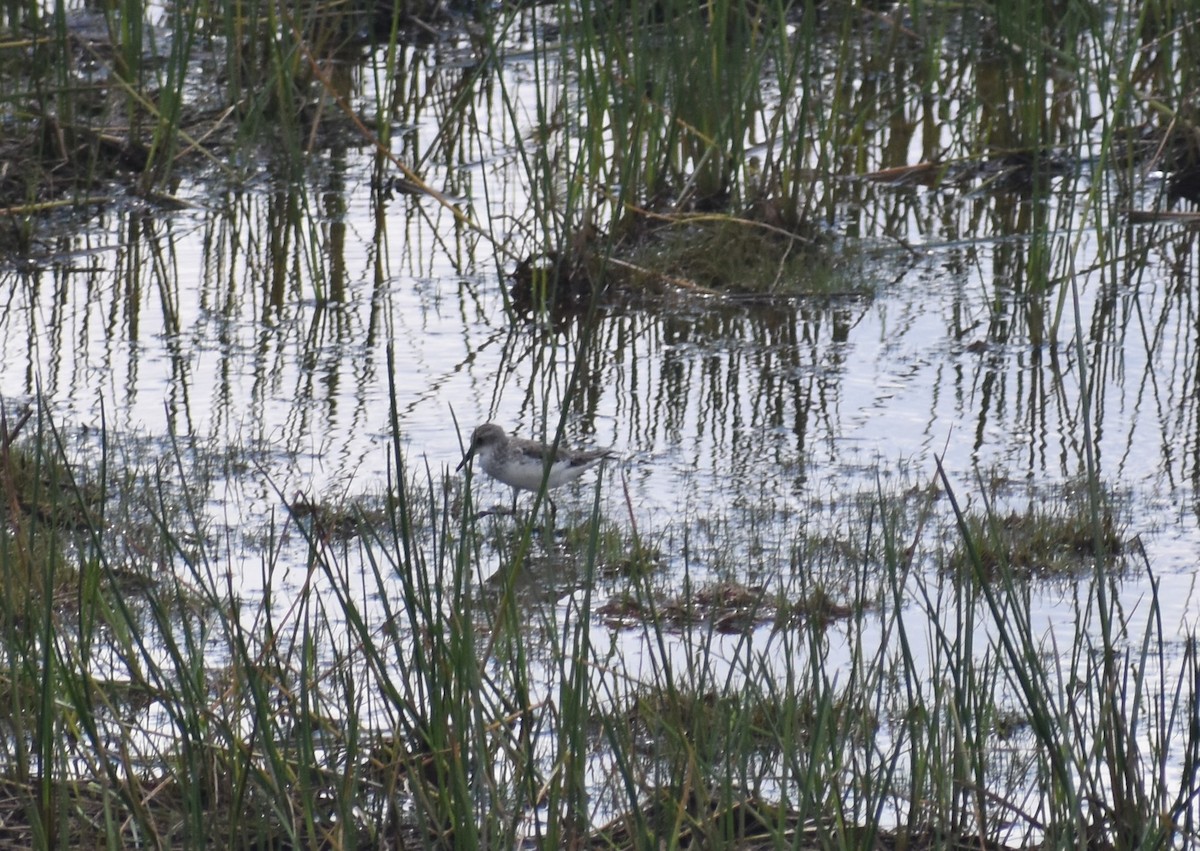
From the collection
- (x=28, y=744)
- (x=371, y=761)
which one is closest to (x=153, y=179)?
(x=28, y=744)

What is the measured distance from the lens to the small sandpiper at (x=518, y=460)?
547cm

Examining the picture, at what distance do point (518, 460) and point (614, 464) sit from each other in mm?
484

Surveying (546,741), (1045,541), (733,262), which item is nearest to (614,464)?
(1045,541)

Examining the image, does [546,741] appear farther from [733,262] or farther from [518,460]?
[733,262]

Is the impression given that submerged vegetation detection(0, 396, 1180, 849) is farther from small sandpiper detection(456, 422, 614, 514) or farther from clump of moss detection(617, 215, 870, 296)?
clump of moss detection(617, 215, 870, 296)

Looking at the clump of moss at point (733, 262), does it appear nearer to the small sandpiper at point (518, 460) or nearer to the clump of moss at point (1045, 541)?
the small sandpiper at point (518, 460)

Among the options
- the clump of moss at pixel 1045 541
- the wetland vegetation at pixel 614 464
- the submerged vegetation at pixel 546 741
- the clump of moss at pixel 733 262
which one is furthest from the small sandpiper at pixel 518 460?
the clump of moss at pixel 733 262

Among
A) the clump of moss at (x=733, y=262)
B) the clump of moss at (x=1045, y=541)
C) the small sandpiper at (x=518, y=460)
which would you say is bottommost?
the clump of moss at (x=1045, y=541)

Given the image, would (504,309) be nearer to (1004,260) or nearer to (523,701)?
(1004,260)

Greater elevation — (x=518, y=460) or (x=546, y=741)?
(x=518, y=460)

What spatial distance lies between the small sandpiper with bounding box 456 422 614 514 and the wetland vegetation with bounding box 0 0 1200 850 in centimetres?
15

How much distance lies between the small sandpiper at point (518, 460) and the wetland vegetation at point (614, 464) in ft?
0.51

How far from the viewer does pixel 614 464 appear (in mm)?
5914

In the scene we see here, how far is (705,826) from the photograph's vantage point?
2750 mm
